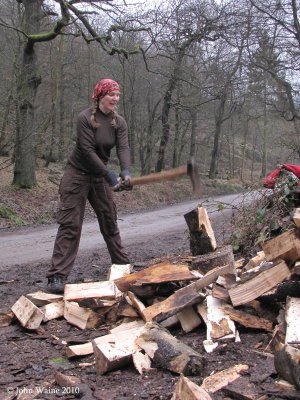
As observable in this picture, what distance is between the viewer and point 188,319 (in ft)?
10.2

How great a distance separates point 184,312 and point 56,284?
1564mm

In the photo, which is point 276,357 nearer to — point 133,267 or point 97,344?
point 97,344

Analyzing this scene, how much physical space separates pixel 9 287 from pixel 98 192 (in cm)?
143

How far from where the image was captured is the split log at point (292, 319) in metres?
2.47

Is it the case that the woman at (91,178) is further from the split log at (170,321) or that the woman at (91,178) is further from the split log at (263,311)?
the split log at (263,311)

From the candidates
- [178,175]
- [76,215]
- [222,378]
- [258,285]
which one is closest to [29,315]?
[76,215]

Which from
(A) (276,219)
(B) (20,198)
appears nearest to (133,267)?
(A) (276,219)

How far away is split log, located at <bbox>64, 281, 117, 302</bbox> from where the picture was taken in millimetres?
3498

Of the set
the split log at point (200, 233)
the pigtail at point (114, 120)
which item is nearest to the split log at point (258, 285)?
the split log at point (200, 233)

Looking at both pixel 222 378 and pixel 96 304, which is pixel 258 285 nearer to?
pixel 222 378

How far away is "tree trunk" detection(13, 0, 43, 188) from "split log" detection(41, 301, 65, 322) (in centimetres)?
839

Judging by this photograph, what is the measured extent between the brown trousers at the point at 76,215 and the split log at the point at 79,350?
150 centimetres

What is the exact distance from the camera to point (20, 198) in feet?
41.4

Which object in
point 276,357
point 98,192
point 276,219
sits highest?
point 98,192
